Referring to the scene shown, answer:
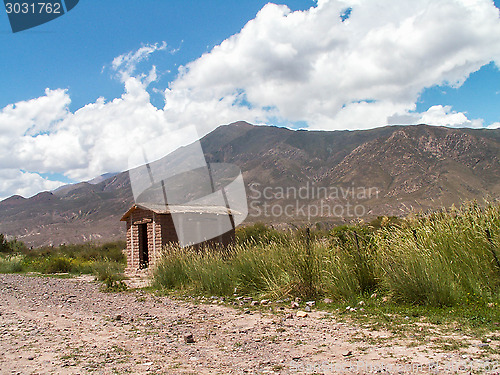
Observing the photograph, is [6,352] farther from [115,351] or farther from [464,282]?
[464,282]

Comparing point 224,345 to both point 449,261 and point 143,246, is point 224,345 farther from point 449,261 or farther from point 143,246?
point 143,246

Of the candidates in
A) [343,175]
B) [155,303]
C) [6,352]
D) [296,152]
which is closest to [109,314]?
[155,303]

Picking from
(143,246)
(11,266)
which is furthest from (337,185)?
(11,266)

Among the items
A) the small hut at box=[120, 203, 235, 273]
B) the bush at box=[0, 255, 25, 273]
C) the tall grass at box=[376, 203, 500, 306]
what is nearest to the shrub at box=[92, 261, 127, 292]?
the small hut at box=[120, 203, 235, 273]

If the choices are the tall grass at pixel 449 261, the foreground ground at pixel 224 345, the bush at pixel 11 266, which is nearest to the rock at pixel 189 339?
the foreground ground at pixel 224 345

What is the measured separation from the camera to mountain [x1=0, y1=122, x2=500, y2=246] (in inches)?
2399

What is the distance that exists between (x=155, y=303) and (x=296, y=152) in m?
109

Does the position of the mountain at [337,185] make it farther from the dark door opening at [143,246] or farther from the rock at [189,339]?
the rock at [189,339]

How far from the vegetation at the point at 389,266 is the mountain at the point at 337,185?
3964 centimetres

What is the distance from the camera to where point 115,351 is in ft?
15.4

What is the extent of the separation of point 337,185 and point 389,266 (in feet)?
234

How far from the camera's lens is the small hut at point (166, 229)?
1725 centimetres

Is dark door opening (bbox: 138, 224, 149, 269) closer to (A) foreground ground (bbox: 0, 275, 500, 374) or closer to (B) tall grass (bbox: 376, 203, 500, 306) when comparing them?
(A) foreground ground (bbox: 0, 275, 500, 374)

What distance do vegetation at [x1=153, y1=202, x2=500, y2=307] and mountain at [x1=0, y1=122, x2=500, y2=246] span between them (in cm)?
3964
